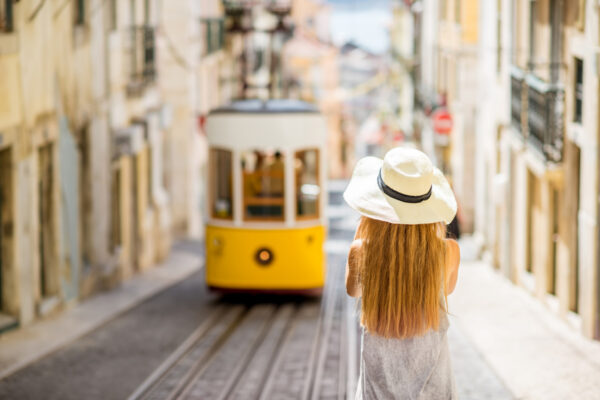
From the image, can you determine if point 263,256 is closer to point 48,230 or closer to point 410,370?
point 48,230

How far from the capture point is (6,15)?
12828mm

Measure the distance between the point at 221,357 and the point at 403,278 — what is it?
776cm

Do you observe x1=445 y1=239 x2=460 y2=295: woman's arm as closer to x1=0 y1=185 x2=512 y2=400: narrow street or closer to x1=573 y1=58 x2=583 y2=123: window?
x1=0 y1=185 x2=512 y2=400: narrow street

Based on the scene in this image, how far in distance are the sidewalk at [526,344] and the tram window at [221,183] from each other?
348 centimetres

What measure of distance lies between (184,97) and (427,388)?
24.4 meters

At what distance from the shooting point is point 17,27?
42.7 ft

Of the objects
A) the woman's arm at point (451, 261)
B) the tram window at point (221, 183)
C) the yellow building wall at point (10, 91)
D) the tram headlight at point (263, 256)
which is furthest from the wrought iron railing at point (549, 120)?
the woman's arm at point (451, 261)

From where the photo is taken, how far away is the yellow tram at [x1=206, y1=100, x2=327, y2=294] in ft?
48.4

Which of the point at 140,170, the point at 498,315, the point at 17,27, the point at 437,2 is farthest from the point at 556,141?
the point at 437,2

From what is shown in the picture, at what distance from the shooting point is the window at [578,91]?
13.5 meters

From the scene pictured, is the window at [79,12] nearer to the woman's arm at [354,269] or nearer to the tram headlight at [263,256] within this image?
the tram headlight at [263,256]

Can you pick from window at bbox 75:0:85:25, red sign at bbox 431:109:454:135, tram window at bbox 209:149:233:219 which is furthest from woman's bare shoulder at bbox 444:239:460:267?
red sign at bbox 431:109:454:135

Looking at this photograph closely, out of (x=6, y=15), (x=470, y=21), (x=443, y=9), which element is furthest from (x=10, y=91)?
(x=443, y=9)

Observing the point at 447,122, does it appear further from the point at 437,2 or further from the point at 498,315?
the point at 498,315
